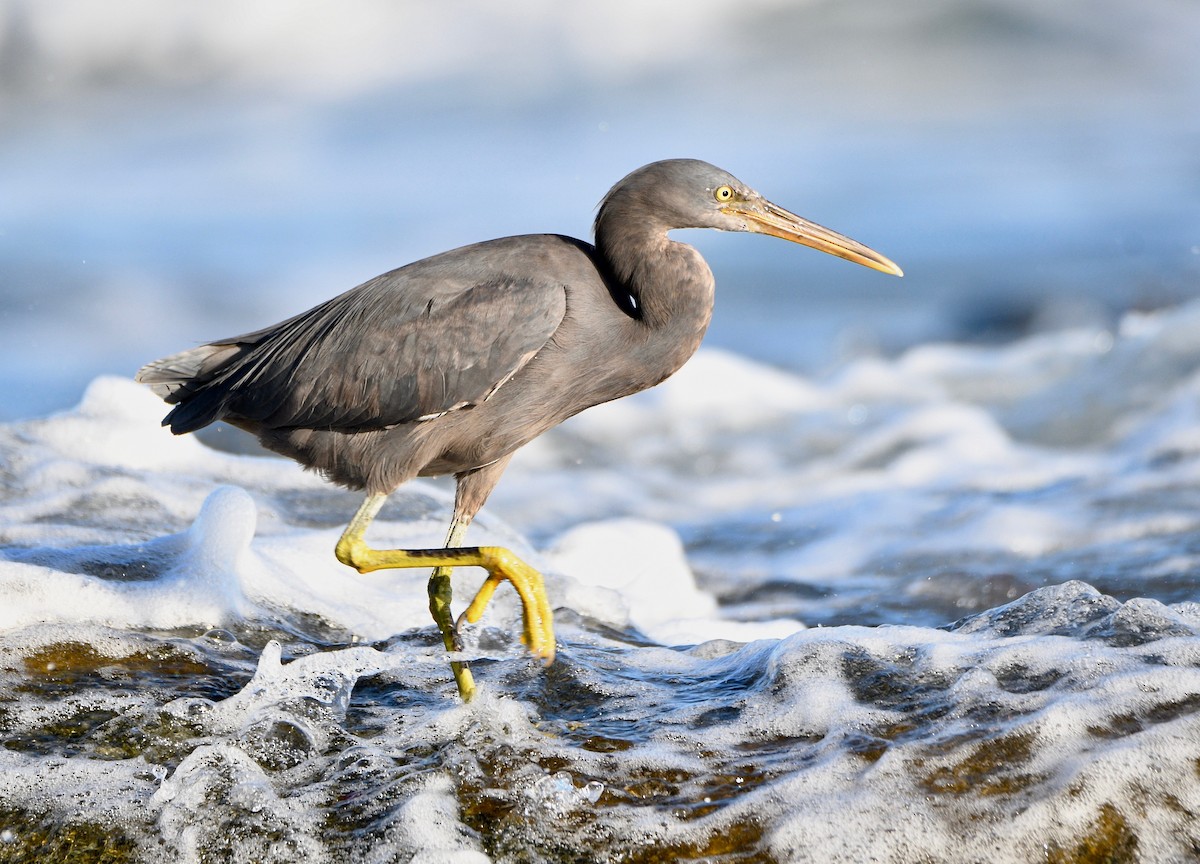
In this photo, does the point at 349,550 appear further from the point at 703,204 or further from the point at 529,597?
the point at 703,204

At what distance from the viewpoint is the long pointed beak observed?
500cm

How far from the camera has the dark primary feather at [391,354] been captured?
181 inches

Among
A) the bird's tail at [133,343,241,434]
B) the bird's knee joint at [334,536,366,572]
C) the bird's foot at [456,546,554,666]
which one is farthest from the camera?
the bird's tail at [133,343,241,434]

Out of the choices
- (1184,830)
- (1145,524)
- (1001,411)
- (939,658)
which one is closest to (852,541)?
(1145,524)

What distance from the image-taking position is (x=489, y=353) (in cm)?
459

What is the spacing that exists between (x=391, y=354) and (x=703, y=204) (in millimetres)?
1319

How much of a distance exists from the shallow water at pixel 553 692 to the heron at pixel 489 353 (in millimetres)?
604

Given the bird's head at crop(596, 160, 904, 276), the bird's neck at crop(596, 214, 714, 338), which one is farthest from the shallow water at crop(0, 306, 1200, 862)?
the bird's head at crop(596, 160, 904, 276)

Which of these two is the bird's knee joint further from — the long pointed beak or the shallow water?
the long pointed beak

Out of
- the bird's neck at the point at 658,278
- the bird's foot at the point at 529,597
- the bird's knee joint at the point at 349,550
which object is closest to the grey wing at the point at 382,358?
the bird's neck at the point at 658,278

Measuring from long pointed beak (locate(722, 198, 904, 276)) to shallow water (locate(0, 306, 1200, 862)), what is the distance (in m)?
1.48

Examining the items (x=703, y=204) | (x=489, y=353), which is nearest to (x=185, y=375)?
(x=489, y=353)

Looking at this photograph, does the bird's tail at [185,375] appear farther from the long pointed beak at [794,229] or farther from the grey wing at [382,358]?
the long pointed beak at [794,229]

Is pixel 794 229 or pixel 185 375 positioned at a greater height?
pixel 794 229
